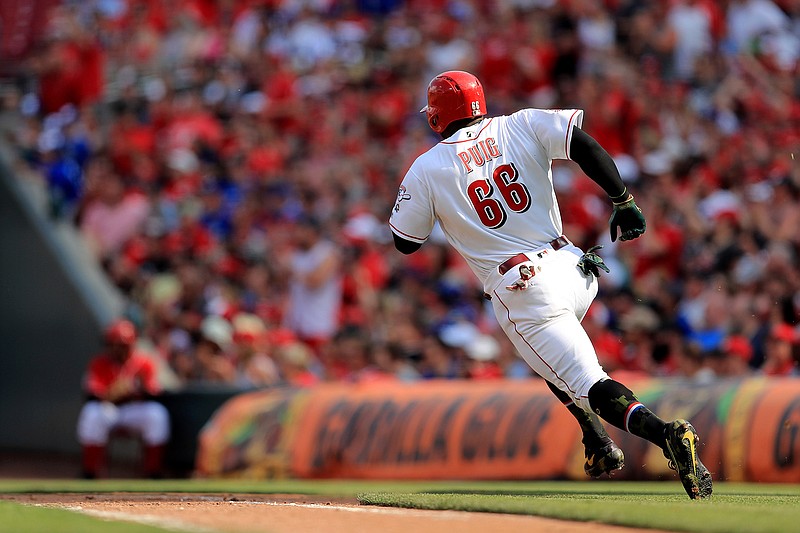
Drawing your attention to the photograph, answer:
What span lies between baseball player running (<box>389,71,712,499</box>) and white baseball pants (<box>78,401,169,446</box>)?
6.17m

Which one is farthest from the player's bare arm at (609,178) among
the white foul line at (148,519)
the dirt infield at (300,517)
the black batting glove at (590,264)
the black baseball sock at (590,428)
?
the white foul line at (148,519)

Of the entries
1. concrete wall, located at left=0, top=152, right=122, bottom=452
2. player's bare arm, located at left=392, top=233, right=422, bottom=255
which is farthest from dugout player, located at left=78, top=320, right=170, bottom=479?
player's bare arm, located at left=392, top=233, right=422, bottom=255

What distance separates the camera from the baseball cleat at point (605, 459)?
6.46 metres

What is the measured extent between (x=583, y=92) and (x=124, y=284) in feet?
18.4

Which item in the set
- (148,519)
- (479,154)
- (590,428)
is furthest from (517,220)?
(148,519)

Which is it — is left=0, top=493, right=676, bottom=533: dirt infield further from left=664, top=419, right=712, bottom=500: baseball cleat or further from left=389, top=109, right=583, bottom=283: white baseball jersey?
left=389, top=109, right=583, bottom=283: white baseball jersey

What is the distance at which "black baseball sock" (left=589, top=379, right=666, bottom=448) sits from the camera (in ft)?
19.0

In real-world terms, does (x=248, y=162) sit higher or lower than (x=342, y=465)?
higher

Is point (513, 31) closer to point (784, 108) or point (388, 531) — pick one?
point (784, 108)

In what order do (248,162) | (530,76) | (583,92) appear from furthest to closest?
(248,162) < (530,76) < (583,92)

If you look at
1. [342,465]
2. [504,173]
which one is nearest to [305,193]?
[342,465]

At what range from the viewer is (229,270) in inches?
555

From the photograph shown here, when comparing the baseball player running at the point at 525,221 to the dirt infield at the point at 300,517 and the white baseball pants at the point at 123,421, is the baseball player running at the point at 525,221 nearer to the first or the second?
the dirt infield at the point at 300,517

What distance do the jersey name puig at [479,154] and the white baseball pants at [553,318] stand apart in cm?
52
